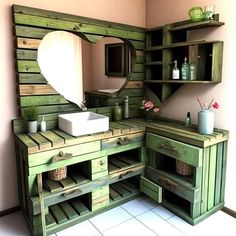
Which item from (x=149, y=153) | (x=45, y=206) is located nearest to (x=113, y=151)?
(x=149, y=153)

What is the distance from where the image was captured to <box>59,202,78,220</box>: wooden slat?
2088mm

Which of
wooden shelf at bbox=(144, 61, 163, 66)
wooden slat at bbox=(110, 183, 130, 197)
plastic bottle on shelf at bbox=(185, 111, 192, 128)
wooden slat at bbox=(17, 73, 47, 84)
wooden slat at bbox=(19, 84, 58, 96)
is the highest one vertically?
wooden shelf at bbox=(144, 61, 163, 66)

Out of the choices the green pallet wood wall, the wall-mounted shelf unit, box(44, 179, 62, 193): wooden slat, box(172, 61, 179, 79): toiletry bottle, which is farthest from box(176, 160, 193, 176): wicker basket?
box(44, 179, 62, 193): wooden slat

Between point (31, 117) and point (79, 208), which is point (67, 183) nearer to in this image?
point (79, 208)

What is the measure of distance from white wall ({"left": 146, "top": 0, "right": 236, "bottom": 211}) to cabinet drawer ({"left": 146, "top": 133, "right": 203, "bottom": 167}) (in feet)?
1.43

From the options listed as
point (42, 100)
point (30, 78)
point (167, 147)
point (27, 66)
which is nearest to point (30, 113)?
point (42, 100)

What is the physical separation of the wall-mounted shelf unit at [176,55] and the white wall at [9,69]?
57 centimetres

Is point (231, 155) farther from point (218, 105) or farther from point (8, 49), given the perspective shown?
point (8, 49)

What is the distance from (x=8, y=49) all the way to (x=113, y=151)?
1291mm

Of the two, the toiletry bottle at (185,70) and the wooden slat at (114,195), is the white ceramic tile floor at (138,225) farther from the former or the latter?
the toiletry bottle at (185,70)

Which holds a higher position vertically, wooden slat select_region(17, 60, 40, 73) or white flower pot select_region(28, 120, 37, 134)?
wooden slat select_region(17, 60, 40, 73)

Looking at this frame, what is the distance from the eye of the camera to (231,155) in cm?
215

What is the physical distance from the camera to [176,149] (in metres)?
2.10

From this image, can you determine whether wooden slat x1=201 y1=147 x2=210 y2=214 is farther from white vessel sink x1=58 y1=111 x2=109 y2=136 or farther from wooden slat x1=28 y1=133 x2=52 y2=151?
wooden slat x1=28 y1=133 x2=52 y2=151
